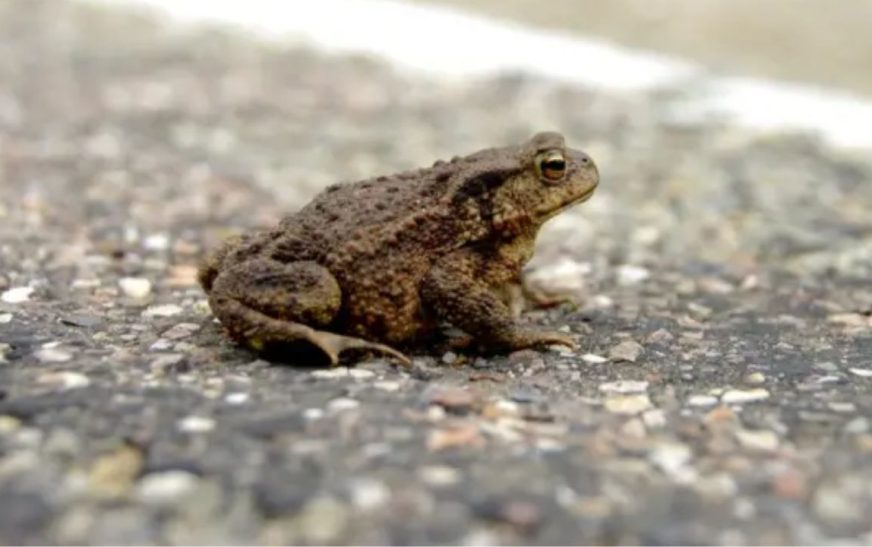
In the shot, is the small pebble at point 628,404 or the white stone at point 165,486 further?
the small pebble at point 628,404

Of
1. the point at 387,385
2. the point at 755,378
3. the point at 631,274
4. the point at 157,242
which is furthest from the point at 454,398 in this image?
the point at 157,242

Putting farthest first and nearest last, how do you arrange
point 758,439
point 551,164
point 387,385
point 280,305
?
point 551,164 → point 280,305 → point 387,385 → point 758,439

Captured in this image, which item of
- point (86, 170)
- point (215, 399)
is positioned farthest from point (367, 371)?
point (86, 170)

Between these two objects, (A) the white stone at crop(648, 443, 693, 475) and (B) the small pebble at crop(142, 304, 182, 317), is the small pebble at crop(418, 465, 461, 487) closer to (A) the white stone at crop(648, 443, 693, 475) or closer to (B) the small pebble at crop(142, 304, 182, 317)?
(A) the white stone at crop(648, 443, 693, 475)

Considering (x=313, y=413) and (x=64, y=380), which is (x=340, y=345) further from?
(x=64, y=380)

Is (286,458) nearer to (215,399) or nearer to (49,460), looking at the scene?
(215,399)

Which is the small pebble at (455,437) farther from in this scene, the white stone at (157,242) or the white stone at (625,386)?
the white stone at (157,242)

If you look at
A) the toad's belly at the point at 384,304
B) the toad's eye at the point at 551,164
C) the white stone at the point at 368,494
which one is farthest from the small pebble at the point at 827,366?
the white stone at the point at 368,494

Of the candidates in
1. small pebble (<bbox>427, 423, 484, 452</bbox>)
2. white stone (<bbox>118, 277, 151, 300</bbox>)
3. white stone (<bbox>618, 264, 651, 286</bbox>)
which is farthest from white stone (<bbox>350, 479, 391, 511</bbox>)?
white stone (<bbox>618, 264, 651, 286</bbox>)
